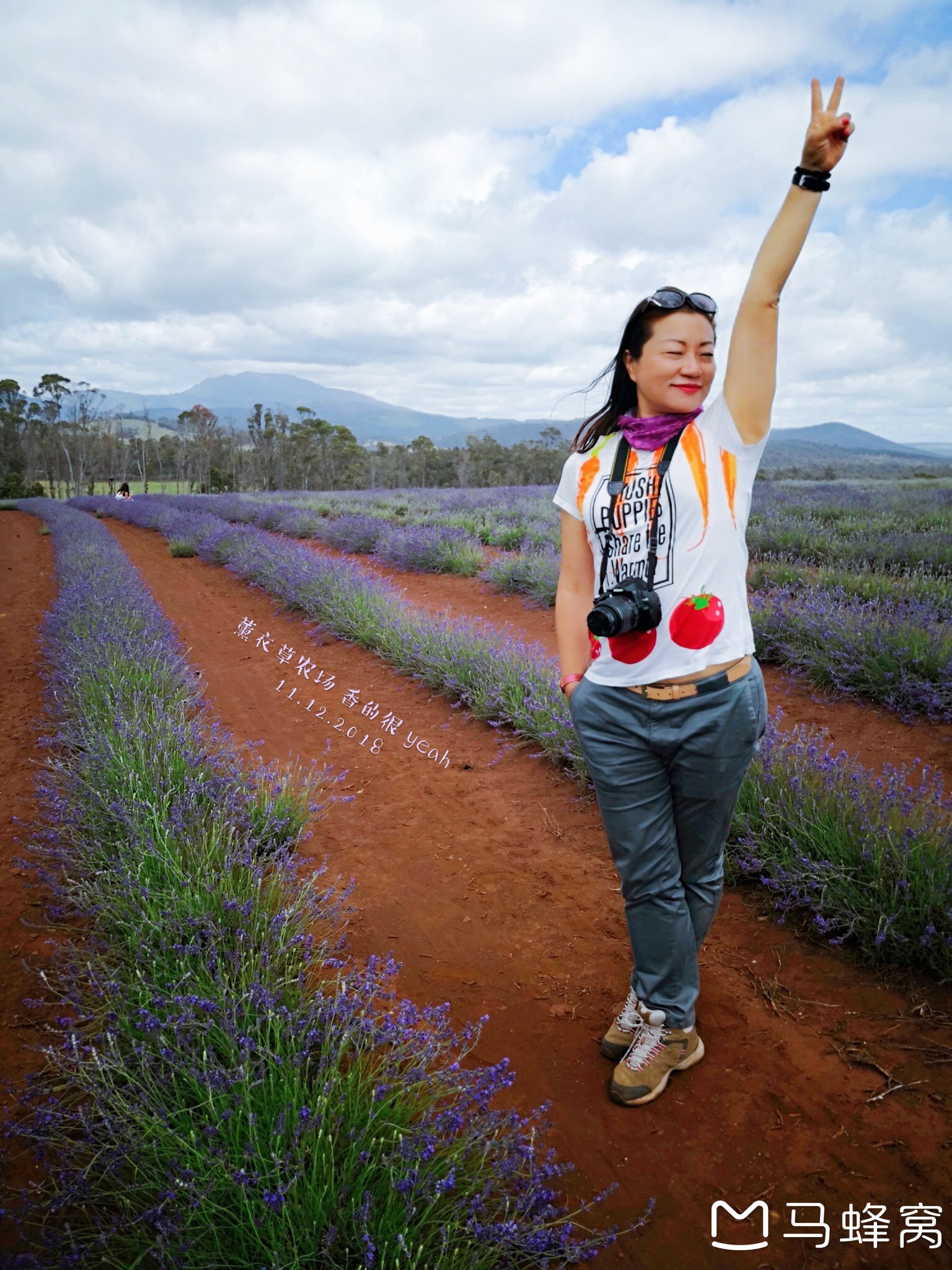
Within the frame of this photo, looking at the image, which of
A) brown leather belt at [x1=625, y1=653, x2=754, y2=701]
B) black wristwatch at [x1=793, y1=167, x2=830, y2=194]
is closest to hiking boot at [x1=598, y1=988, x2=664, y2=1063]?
brown leather belt at [x1=625, y1=653, x2=754, y2=701]

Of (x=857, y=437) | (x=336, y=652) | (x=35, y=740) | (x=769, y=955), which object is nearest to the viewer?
(x=769, y=955)

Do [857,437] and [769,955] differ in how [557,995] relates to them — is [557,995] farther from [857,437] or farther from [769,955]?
[857,437]

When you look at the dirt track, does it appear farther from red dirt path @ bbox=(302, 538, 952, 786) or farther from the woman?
red dirt path @ bbox=(302, 538, 952, 786)

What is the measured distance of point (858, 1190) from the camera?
1.87 metres

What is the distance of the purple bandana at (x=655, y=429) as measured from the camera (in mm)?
1864

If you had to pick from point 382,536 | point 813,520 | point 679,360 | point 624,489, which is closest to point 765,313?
point 679,360

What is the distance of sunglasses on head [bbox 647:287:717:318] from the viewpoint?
6.08 feet

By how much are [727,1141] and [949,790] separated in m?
2.64

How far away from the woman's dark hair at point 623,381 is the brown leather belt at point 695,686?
73 centimetres

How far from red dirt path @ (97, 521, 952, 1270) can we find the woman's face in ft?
6.58

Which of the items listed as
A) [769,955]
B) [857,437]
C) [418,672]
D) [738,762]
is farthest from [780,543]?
[857,437]

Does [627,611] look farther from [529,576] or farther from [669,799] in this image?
[529,576]

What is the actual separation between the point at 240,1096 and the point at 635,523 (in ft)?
5.55

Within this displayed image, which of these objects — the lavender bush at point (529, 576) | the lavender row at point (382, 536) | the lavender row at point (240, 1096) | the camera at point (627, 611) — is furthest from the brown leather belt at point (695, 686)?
the lavender row at point (382, 536)
